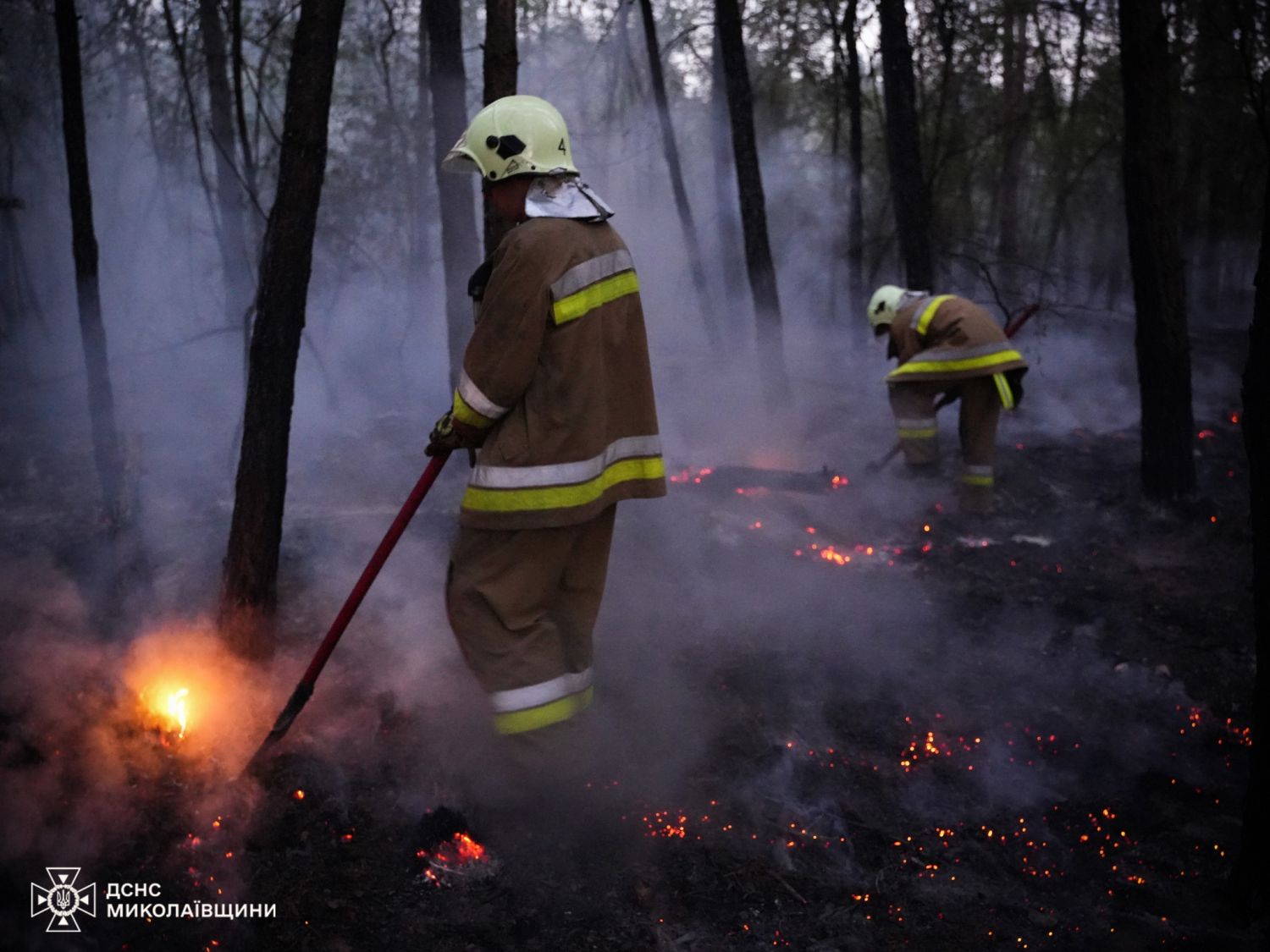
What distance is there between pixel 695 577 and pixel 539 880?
2.77 metres

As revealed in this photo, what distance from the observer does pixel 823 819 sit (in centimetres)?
338

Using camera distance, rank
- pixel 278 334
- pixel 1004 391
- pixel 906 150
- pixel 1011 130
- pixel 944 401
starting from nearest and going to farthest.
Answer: pixel 278 334, pixel 1004 391, pixel 944 401, pixel 906 150, pixel 1011 130

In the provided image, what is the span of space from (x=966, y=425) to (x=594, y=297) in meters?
5.10

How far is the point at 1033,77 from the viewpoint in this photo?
1859cm

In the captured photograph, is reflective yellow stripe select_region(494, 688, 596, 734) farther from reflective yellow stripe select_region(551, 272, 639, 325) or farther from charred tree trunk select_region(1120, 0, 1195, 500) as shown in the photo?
charred tree trunk select_region(1120, 0, 1195, 500)

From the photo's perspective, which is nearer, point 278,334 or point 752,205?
point 278,334

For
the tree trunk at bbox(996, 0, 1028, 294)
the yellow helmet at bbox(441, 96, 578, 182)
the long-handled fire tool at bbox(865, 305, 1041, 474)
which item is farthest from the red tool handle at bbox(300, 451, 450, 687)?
the tree trunk at bbox(996, 0, 1028, 294)

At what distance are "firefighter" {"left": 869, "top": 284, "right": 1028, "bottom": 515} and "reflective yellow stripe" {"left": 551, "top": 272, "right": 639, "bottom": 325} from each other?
4553 millimetres

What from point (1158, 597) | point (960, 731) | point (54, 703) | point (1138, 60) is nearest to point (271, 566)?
point (54, 703)

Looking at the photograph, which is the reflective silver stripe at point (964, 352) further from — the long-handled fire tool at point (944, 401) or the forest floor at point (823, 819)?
the forest floor at point (823, 819)

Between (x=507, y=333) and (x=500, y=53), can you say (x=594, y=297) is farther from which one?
(x=500, y=53)

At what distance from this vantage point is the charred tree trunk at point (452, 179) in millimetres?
8078

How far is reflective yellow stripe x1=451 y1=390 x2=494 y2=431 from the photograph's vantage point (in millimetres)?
3238

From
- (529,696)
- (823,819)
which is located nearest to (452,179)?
(529,696)
